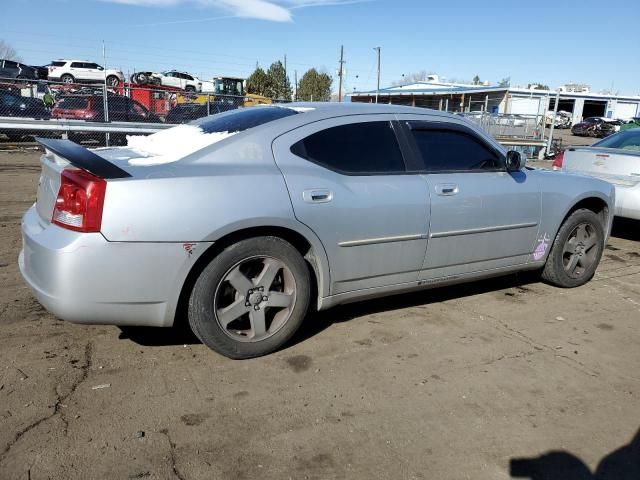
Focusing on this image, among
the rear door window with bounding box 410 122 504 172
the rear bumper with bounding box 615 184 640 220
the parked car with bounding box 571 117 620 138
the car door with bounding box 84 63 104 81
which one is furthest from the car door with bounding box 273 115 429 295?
the parked car with bounding box 571 117 620 138

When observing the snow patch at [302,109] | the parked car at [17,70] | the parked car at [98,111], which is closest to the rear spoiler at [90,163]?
the snow patch at [302,109]

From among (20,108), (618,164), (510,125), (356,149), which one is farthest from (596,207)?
(510,125)

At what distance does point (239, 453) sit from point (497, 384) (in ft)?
5.33

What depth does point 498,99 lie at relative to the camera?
50.8m

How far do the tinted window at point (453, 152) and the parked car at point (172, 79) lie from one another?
107 feet

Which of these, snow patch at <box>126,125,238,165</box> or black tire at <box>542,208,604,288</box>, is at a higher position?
snow patch at <box>126,125,238,165</box>

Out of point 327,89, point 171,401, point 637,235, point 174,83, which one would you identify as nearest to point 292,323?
point 171,401

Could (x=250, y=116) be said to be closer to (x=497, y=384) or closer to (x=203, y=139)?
(x=203, y=139)

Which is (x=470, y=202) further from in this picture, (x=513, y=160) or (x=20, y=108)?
(x=20, y=108)

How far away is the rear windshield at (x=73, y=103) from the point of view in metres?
15.0

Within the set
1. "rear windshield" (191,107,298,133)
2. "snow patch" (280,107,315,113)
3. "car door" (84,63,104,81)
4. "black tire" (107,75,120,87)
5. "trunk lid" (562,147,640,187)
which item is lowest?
"trunk lid" (562,147,640,187)

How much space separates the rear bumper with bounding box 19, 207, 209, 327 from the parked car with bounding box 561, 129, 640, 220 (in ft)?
18.8

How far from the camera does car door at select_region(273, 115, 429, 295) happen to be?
351 centimetres

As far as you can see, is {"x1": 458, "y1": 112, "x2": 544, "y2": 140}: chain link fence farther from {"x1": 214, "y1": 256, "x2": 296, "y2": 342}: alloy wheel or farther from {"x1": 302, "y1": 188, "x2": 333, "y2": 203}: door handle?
{"x1": 214, "y1": 256, "x2": 296, "y2": 342}: alloy wheel
